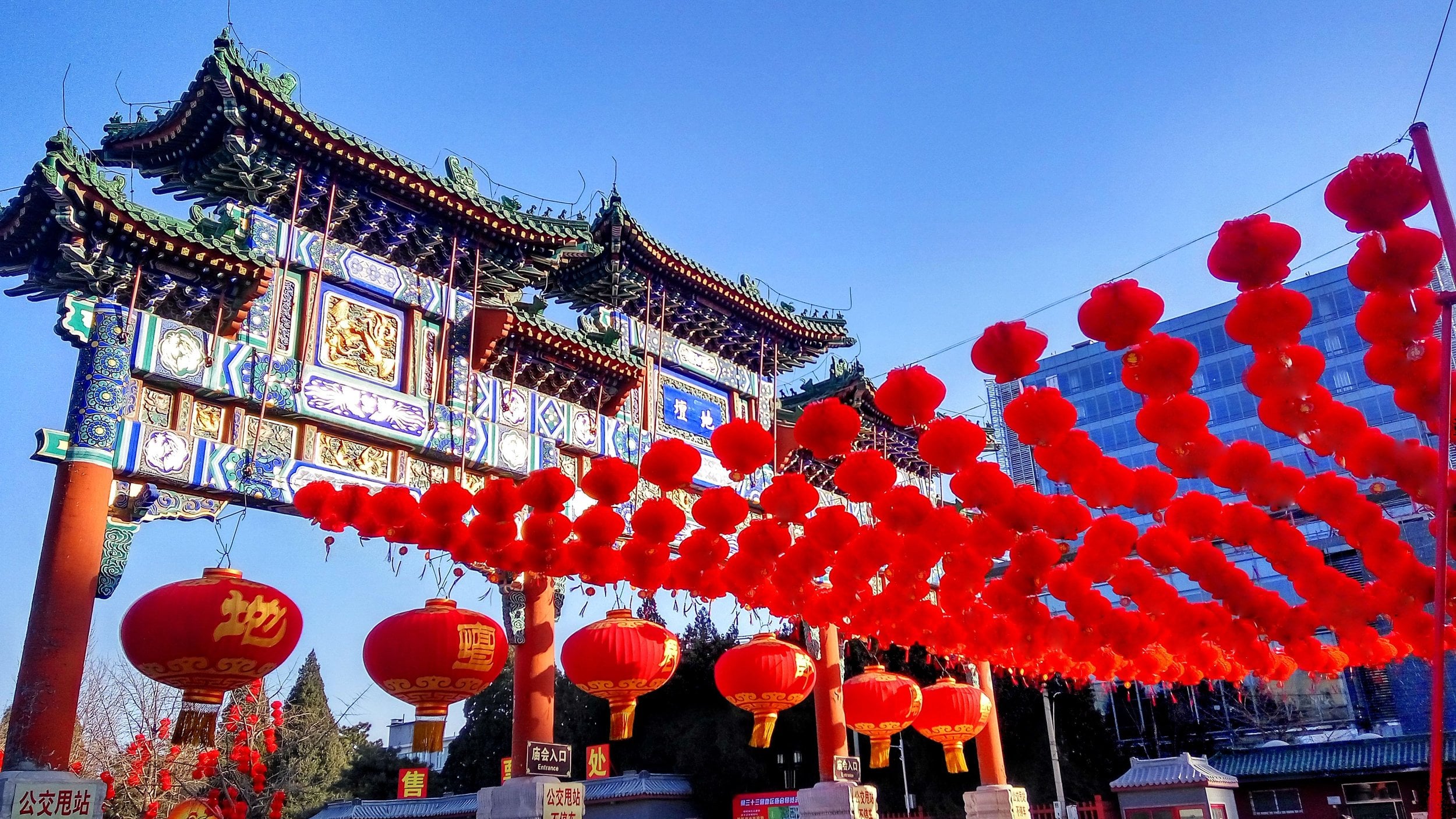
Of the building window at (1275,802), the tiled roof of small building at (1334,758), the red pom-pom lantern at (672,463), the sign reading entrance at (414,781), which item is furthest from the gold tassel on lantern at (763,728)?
the building window at (1275,802)

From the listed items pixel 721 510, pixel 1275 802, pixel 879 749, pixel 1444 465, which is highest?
pixel 721 510

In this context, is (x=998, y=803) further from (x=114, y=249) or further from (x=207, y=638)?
(x=114, y=249)

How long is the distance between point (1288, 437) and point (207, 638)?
28.7 meters

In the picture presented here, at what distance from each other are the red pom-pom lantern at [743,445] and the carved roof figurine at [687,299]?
5374mm

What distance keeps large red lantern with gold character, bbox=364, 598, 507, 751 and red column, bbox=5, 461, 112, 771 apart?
2001 mm

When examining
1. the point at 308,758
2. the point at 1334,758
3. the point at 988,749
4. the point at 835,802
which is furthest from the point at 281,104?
the point at 308,758

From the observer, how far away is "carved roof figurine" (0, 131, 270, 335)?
728cm

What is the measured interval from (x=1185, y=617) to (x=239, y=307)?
29.0 feet

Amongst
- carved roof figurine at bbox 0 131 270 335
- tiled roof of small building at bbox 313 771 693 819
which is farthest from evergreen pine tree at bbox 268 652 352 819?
carved roof figurine at bbox 0 131 270 335

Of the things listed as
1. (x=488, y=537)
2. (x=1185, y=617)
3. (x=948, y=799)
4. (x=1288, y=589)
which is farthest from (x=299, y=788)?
(x=1288, y=589)

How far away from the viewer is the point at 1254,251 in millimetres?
4992

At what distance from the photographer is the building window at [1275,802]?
1966 cm

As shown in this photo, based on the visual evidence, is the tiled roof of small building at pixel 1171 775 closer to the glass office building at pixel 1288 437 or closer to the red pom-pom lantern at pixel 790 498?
the glass office building at pixel 1288 437

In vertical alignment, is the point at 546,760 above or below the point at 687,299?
below
